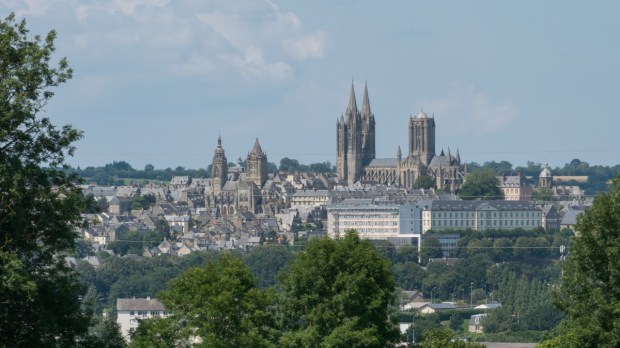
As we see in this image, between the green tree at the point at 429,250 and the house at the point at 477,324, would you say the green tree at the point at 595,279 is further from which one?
the green tree at the point at 429,250

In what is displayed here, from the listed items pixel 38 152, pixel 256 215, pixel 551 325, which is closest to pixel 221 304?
pixel 38 152

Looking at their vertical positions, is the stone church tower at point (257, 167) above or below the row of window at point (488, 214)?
above

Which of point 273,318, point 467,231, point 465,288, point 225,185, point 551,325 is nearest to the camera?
point 273,318

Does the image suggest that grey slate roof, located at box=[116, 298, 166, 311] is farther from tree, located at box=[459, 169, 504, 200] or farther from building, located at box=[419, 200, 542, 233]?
tree, located at box=[459, 169, 504, 200]

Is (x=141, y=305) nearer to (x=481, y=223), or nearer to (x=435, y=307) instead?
(x=435, y=307)

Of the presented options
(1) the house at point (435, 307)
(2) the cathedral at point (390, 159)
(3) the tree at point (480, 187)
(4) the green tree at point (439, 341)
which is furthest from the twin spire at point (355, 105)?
(4) the green tree at point (439, 341)

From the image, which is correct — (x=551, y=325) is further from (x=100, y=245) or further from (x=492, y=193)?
(x=492, y=193)
